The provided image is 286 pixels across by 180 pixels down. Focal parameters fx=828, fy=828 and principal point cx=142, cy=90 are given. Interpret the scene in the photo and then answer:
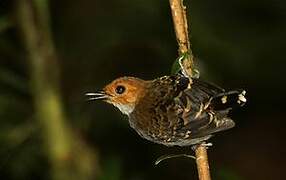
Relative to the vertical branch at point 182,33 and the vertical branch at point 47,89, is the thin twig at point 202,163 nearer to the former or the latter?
the vertical branch at point 182,33

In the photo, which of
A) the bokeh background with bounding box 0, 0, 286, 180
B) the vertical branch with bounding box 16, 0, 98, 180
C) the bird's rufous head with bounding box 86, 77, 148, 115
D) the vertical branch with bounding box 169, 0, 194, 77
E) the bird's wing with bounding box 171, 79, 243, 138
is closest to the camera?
the vertical branch with bounding box 169, 0, 194, 77

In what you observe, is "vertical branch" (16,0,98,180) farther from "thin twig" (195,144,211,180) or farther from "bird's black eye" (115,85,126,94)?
"thin twig" (195,144,211,180)

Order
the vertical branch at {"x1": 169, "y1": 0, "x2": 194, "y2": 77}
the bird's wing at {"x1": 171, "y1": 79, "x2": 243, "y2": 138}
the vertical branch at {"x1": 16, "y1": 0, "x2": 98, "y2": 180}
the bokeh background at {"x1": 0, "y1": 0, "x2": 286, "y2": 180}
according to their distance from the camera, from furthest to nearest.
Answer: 1. the bokeh background at {"x1": 0, "y1": 0, "x2": 286, "y2": 180}
2. the vertical branch at {"x1": 16, "y1": 0, "x2": 98, "y2": 180}
3. the bird's wing at {"x1": 171, "y1": 79, "x2": 243, "y2": 138}
4. the vertical branch at {"x1": 169, "y1": 0, "x2": 194, "y2": 77}

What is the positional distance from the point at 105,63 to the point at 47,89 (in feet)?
2.05

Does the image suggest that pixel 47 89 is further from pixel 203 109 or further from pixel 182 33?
pixel 182 33

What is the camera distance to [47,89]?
5.23m

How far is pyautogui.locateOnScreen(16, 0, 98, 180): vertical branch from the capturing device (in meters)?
5.14

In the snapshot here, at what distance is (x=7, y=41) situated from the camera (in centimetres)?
537

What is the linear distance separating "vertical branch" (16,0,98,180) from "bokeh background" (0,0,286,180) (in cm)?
1

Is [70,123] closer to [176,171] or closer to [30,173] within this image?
[30,173]

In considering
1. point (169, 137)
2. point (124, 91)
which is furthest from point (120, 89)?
point (169, 137)

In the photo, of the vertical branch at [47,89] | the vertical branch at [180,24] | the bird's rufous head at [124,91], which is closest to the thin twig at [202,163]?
the vertical branch at [180,24]

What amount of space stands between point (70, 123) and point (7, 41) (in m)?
0.67

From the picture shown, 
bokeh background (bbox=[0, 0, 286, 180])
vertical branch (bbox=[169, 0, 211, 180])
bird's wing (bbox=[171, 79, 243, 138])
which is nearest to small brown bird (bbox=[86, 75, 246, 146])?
bird's wing (bbox=[171, 79, 243, 138])
